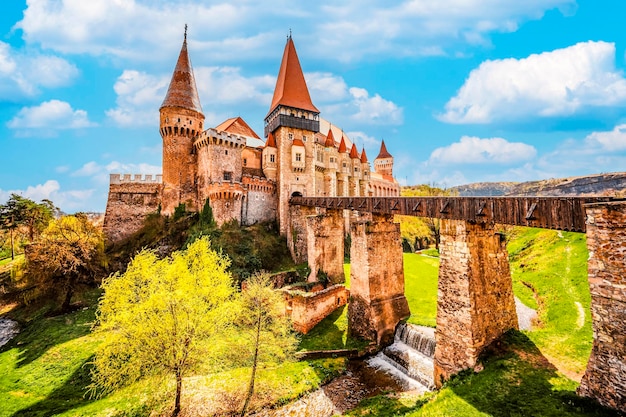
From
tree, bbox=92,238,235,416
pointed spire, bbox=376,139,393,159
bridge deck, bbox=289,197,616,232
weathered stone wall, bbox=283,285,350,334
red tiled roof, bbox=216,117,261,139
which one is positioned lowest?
weathered stone wall, bbox=283,285,350,334

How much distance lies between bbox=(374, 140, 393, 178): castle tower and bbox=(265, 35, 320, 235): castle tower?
3979cm

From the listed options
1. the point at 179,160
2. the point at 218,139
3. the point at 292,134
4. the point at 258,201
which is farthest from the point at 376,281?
the point at 179,160

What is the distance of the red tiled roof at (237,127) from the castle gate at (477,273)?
20.4m

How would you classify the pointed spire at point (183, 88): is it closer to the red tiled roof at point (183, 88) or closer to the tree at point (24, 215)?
the red tiled roof at point (183, 88)

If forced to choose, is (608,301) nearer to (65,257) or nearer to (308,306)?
(308,306)

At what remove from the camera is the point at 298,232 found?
29.7m

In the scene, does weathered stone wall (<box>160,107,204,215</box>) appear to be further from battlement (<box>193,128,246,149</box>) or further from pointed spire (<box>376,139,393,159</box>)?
pointed spire (<box>376,139,393,159</box>)

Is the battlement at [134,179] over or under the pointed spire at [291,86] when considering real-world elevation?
under

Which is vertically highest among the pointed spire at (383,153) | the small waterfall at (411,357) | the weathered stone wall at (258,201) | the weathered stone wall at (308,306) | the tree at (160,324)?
the pointed spire at (383,153)

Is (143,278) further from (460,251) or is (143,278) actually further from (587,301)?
(587,301)

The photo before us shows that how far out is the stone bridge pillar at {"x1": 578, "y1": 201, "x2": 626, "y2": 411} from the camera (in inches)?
243

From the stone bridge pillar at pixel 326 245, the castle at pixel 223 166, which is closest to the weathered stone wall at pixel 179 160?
the castle at pixel 223 166

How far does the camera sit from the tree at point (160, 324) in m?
11.0

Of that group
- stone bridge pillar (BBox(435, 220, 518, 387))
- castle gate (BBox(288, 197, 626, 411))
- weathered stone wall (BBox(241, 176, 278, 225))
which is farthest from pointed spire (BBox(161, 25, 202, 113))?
stone bridge pillar (BBox(435, 220, 518, 387))
